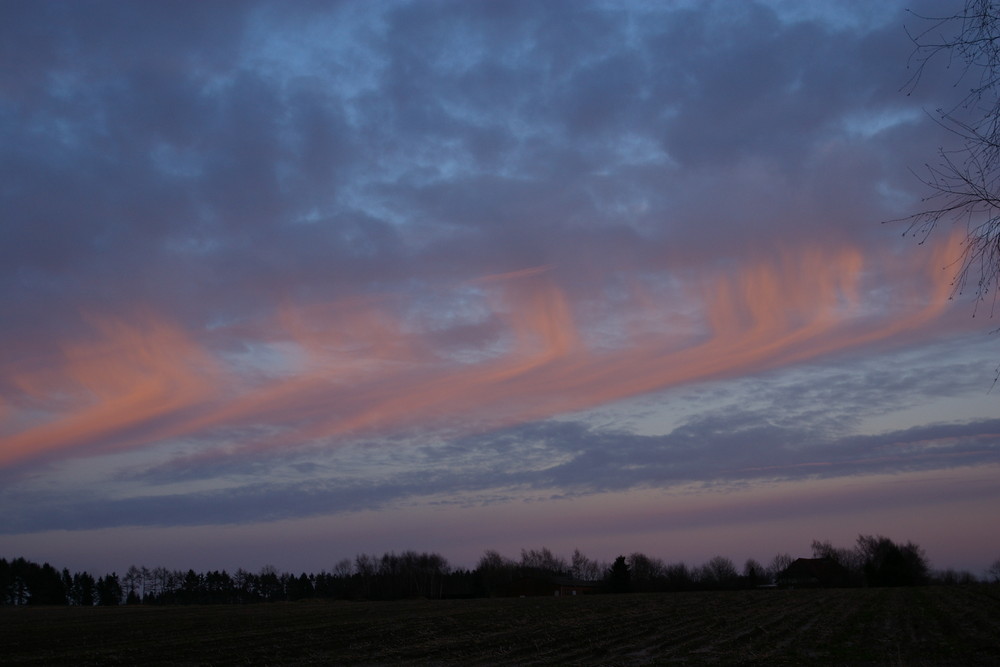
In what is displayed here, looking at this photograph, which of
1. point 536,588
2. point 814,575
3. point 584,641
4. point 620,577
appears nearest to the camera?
point 584,641

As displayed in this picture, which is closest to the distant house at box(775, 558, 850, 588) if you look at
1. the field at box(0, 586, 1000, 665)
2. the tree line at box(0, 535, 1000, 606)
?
the tree line at box(0, 535, 1000, 606)

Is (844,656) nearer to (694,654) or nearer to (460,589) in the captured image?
(694,654)

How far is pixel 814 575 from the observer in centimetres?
12150

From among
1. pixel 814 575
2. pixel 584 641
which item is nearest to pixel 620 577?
pixel 814 575

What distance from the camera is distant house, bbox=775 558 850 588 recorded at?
117000 millimetres

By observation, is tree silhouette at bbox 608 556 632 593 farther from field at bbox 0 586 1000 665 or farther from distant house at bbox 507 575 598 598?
field at bbox 0 586 1000 665

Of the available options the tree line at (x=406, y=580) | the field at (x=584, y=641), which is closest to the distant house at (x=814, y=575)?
the tree line at (x=406, y=580)

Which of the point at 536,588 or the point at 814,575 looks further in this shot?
the point at 536,588

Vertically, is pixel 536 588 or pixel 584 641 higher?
pixel 584 641

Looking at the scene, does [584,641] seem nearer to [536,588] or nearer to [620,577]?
[620,577]

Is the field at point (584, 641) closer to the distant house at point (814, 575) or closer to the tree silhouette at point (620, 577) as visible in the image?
the tree silhouette at point (620, 577)

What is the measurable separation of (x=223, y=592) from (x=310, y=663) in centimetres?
17146

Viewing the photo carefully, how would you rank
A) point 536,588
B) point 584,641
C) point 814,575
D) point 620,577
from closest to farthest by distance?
point 584,641 < point 620,577 < point 814,575 < point 536,588

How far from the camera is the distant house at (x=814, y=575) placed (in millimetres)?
117000
